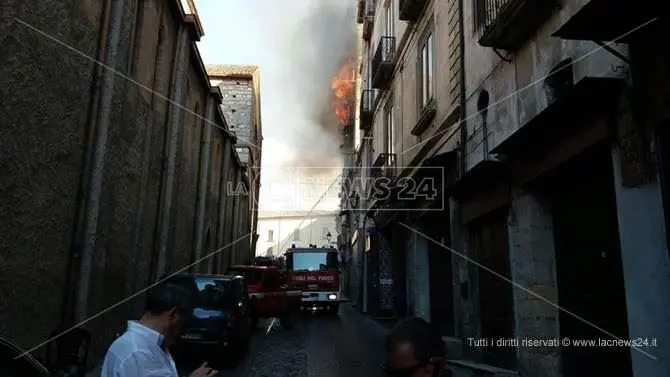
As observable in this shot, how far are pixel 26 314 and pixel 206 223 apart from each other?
14021 millimetres

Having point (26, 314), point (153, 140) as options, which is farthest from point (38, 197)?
point (153, 140)

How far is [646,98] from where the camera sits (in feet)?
16.4

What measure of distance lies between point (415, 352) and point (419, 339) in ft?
0.17

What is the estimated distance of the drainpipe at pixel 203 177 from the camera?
18.6 m

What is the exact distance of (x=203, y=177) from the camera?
19.4 meters

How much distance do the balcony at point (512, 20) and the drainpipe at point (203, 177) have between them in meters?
13.0

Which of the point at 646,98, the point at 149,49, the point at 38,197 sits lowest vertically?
the point at 38,197

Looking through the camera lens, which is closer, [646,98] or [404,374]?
[404,374]

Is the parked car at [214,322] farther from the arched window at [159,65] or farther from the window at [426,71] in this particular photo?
the window at [426,71]

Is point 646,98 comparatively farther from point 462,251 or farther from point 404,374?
point 462,251

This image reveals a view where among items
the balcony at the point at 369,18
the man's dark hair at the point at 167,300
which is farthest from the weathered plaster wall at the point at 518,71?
→ the balcony at the point at 369,18

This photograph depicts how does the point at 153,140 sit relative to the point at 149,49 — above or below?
below

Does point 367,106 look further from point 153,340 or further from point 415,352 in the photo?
point 415,352

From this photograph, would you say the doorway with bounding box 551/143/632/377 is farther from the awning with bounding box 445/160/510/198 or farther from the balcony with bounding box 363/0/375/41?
the balcony with bounding box 363/0/375/41
